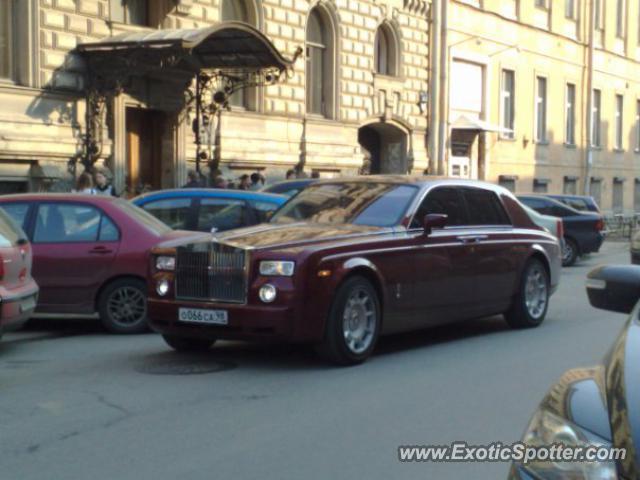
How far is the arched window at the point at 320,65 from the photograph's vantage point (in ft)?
88.9

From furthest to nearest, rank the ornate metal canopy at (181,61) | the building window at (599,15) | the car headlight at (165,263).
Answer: the building window at (599,15) → the ornate metal canopy at (181,61) → the car headlight at (165,263)

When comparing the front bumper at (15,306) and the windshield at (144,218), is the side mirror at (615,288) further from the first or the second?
the windshield at (144,218)

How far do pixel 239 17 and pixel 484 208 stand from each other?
14533 mm

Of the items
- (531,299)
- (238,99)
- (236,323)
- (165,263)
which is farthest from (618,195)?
(236,323)

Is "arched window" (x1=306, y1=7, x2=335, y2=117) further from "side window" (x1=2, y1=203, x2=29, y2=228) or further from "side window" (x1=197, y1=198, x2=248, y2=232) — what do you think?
"side window" (x1=2, y1=203, x2=29, y2=228)

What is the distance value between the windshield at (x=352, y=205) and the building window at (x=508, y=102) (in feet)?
89.8

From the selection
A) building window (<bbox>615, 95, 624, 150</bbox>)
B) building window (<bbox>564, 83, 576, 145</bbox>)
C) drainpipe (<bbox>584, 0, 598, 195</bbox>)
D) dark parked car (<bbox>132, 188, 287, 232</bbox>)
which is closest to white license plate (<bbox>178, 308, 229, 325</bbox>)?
dark parked car (<bbox>132, 188, 287, 232</bbox>)

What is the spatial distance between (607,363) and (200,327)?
559 centimetres

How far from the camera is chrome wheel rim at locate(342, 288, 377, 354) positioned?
8859 millimetres

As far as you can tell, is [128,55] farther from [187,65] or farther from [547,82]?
[547,82]

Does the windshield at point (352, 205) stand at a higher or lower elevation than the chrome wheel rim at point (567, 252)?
higher

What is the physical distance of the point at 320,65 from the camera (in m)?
27.5

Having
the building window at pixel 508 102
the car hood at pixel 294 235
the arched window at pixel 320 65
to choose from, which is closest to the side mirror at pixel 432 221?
the car hood at pixel 294 235

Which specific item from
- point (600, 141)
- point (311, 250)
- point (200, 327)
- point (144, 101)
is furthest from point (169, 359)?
point (600, 141)
